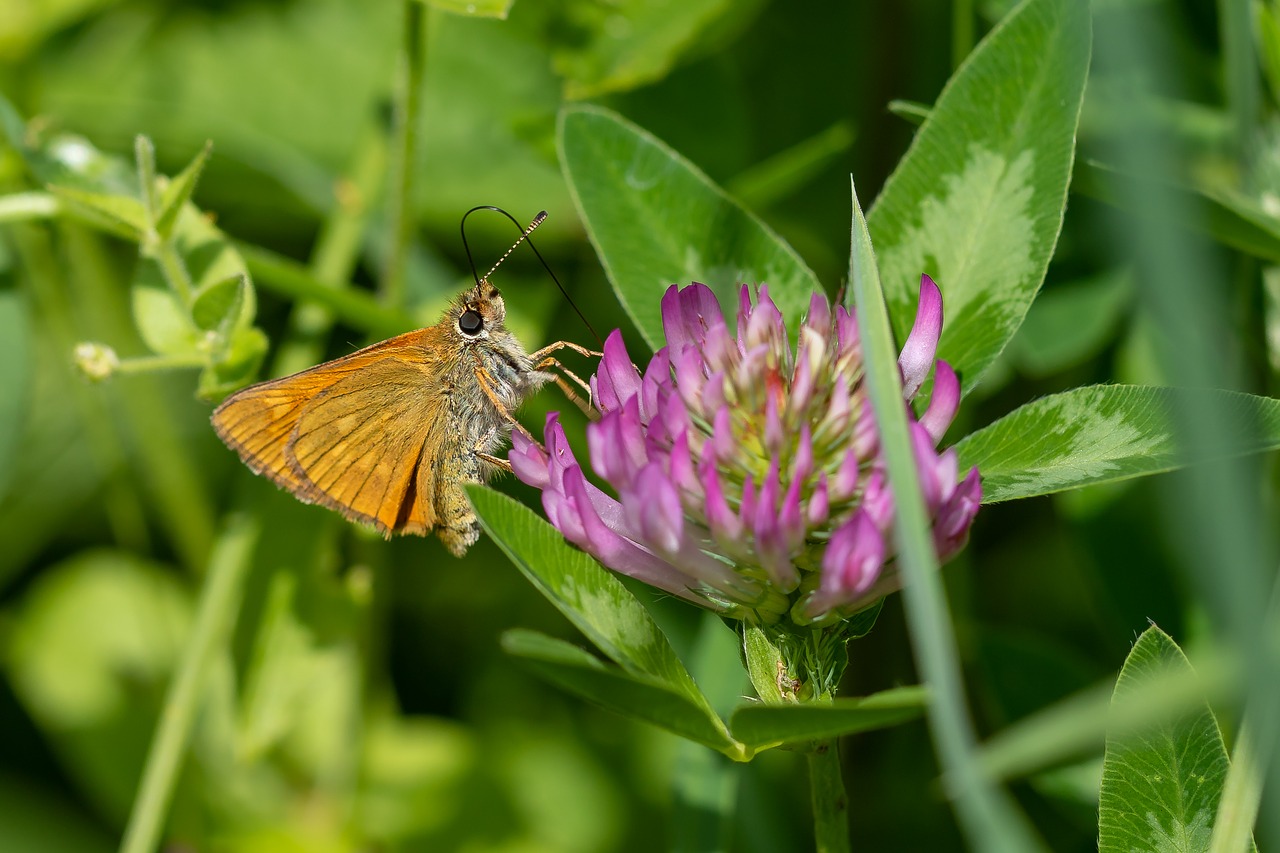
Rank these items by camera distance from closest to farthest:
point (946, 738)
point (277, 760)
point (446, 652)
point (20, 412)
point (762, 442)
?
point (946, 738) < point (762, 442) < point (20, 412) < point (277, 760) < point (446, 652)

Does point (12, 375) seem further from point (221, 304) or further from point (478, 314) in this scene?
point (478, 314)

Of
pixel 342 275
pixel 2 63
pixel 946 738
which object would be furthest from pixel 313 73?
pixel 946 738

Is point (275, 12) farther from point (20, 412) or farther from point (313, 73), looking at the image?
point (20, 412)

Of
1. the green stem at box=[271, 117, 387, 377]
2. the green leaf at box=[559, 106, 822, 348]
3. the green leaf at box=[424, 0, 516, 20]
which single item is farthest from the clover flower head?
→ the green stem at box=[271, 117, 387, 377]

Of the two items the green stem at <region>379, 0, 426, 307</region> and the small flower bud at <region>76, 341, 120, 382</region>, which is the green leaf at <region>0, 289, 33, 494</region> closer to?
the small flower bud at <region>76, 341, 120, 382</region>

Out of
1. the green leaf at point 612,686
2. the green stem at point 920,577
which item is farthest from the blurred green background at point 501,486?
the green stem at point 920,577

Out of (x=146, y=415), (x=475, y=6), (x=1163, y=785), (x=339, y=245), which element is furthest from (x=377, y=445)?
(x=1163, y=785)
